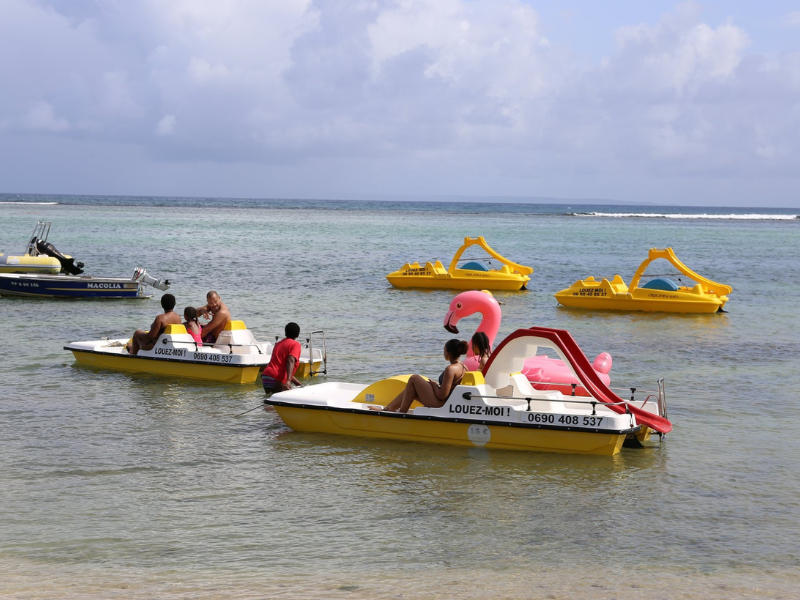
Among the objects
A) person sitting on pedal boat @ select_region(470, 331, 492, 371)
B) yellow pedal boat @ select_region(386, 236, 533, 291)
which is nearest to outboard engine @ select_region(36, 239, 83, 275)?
yellow pedal boat @ select_region(386, 236, 533, 291)

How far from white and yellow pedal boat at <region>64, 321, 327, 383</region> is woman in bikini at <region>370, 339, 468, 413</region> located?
3.92 meters

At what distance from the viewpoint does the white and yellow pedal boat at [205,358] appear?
15.3m

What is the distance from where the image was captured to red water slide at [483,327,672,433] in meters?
11.3

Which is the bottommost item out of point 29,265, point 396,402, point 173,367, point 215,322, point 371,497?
point 371,497

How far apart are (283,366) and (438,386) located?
2902mm

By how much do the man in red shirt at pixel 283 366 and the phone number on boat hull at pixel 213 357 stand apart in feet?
5.54

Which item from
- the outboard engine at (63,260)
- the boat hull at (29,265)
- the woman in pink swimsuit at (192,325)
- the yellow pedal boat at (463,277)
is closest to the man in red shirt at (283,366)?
the woman in pink swimsuit at (192,325)

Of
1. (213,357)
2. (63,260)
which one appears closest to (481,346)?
(213,357)

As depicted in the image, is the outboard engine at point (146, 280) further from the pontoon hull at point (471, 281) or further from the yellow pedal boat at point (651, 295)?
the yellow pedal boat at point (651, 295)

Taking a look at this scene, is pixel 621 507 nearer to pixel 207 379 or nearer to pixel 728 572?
pixel 728 572

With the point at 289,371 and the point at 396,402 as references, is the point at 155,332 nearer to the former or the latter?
the point at 289,371

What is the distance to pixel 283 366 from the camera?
537 inches

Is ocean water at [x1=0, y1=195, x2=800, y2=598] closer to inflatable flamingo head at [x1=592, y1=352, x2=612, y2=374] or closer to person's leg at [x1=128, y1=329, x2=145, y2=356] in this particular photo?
person's leg at [x1=128, y1=329, x2=145, y2=356]

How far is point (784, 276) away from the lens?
4278cm
